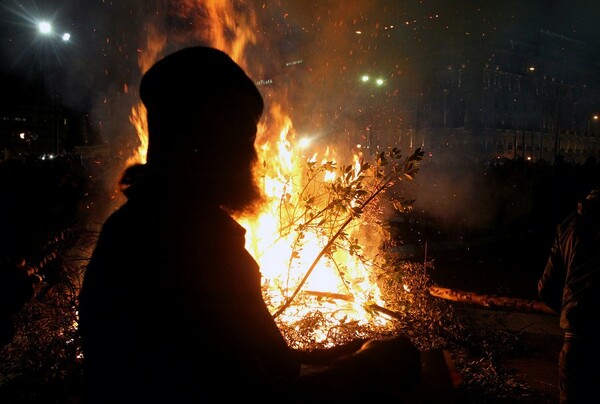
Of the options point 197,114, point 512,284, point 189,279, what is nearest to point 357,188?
point 197,114

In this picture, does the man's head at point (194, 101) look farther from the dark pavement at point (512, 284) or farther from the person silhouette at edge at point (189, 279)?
the dark pavement at point (512, 284)

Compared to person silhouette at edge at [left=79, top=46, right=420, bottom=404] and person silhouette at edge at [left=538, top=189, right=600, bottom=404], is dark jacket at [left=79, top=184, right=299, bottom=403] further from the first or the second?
person silhouette at edge at [left=538, top=189, right=600, bottom=404]

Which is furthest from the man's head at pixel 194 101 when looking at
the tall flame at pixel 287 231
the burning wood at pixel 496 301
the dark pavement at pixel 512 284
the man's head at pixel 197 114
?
the burning wood at pixel 496 301

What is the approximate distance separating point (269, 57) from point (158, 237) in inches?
313

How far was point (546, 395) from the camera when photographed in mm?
3869

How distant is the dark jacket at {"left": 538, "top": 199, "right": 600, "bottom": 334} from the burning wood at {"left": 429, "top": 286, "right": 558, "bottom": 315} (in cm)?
150

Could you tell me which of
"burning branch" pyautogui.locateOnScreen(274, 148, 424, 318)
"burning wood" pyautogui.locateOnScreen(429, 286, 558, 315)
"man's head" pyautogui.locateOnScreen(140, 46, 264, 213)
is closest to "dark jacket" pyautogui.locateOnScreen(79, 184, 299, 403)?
"man's head" pyautogui.locateOnScreen(140, 46, 264, 213)

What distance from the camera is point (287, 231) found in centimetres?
456

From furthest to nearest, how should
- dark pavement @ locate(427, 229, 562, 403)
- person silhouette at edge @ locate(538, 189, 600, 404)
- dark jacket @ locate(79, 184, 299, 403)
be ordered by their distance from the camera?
dark pavement @ locate(427, 229, 562, 403)
person silhouette at edge @ locate(538, 189, 600, 404)
dark jacket @ locate(79, 184, 299, 403)

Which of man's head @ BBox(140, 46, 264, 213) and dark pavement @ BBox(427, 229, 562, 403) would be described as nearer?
man's head @ BBox(140, 46, 264, 213)

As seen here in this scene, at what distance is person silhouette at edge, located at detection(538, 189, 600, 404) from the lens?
276cm

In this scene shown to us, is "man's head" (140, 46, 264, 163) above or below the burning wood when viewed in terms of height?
above

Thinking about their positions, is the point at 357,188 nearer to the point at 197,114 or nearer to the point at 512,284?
the point at 197,114

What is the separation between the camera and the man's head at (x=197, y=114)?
1.23 meters
